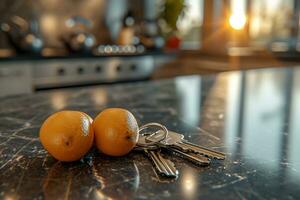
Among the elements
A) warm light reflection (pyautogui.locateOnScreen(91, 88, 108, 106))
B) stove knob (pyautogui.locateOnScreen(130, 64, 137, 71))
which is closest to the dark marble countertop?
warm light reflection (pyautogui.locateOnScreen(91, 88, 108, 106))

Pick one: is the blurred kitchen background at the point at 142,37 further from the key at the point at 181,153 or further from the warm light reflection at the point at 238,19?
the key at the point at 181,153

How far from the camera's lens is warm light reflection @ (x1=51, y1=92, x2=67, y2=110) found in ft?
3.50

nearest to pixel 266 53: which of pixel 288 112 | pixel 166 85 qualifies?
pixel 166 85

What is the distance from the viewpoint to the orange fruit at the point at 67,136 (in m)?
0.55

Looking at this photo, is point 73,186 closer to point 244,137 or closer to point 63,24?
point 244,137

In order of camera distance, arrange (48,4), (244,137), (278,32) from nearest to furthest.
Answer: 1. (244,137)
2. (48,4)
3. (278,32)

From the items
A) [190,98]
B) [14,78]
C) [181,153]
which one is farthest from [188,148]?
[14,78]

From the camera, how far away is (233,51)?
315 cm

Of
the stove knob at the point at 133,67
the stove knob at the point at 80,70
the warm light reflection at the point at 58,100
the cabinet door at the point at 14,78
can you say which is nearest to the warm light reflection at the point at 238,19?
the stove knob at the point at 133,67

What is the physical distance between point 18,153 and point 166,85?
3.16 ft

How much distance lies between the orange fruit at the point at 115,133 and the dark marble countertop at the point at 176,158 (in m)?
0.02

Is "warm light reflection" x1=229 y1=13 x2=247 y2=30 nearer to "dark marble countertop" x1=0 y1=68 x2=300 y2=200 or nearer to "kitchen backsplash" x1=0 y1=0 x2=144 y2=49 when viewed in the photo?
"kitchen backsplash" x1=0 y1=0 x2=144 y2=49

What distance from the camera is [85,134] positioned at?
1.84 feet

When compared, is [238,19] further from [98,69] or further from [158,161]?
[158,161]
